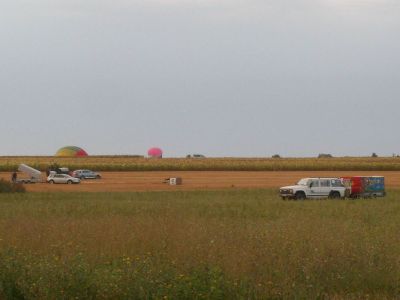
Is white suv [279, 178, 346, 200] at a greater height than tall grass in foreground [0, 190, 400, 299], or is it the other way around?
white suv [279, 178, 346, 200]

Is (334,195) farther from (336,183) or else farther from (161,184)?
(161,184)

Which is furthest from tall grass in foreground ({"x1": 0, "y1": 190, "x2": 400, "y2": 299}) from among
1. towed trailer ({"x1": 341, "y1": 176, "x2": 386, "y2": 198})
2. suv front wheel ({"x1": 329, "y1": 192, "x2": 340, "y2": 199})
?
towed trailer ({"x1": 341, "y1": 176, "x2": 386, "y2": 198})

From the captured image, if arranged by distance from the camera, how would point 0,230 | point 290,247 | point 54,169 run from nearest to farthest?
point 290,247
point 0,230
point 54,169

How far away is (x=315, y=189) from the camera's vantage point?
154 feet

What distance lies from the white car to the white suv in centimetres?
3356

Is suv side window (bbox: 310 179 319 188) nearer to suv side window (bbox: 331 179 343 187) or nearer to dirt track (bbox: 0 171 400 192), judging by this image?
suv side window (bbox: 331 179 343 187)

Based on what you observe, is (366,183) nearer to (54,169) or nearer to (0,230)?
(0,230)

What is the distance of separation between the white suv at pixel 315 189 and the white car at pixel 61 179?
3356 centimetres

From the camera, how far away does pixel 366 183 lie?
48094 millimetres

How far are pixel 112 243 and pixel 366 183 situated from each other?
1376 inches

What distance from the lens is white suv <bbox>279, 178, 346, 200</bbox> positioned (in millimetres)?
46031

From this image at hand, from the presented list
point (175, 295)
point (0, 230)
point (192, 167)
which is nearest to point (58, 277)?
point (175, 295)

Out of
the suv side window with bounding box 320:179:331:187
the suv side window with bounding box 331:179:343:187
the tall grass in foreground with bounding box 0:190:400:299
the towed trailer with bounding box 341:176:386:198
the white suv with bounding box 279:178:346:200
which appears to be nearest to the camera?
the tall grass in foreground with bounding box 0:190:400:299

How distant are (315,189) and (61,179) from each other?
35841 mm
